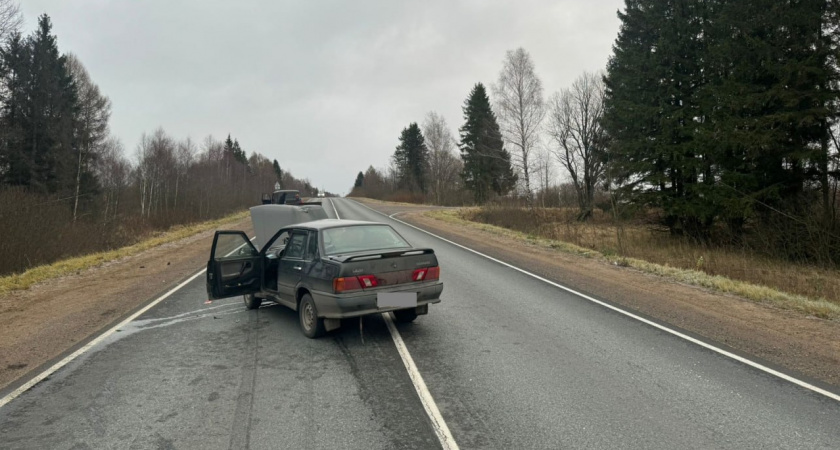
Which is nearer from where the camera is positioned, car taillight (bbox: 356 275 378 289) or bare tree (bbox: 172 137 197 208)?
car taillight (bbox: 356 275 378 289)

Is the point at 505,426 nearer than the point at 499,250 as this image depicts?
Yes

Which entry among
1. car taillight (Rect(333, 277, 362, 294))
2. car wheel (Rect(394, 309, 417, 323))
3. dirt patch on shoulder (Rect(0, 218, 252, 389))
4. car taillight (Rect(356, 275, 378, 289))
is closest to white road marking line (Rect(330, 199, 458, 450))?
car wheel (Rect(394, 309, 417, 323))

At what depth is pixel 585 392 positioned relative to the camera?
4.30 meters

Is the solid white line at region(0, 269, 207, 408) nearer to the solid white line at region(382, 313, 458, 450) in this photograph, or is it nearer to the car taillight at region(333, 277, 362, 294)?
the car taillight at region(333, 277, 362, 294)

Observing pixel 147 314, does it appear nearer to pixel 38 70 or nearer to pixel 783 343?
pixel 783 343

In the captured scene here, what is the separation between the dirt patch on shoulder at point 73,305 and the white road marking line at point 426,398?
4092mm

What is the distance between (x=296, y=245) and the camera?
6.89 meters

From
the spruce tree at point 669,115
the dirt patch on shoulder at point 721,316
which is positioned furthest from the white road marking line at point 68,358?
the spruce tree at point 669,115

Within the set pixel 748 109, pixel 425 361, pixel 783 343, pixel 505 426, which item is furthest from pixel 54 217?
pixel 748 109

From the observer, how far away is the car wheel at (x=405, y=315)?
6.67 metres

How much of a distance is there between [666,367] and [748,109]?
15671mm

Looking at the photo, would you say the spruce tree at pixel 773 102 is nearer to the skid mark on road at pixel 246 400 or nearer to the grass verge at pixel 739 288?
the grass verge at pixel 739 288

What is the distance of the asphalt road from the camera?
3.52 metres

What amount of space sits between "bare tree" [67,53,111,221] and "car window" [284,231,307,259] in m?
28.6
